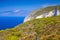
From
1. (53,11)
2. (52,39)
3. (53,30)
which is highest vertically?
(53,11)

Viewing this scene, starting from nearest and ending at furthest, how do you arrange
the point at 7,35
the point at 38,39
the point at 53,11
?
the point at 38,39 < the point at 7,35 < the point at 53,11

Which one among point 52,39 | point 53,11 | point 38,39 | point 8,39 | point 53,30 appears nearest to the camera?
point 52,39

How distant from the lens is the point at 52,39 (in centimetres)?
3725

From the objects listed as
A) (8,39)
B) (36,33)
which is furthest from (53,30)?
(8,39)

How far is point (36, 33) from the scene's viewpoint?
46.4m

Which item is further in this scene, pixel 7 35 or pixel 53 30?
pixel 7 35

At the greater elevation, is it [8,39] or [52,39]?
[8,39]

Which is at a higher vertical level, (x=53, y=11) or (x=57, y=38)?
(x=53, y=11)

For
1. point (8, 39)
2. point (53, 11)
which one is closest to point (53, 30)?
point (8, 39)

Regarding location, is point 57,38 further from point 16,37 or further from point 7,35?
point 7,35

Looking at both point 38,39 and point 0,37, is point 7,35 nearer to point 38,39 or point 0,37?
point 0,37

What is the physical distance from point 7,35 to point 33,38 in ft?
37.2

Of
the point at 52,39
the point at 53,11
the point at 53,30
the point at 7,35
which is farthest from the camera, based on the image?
the point at 53,11

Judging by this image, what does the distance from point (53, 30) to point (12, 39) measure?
383 inches
